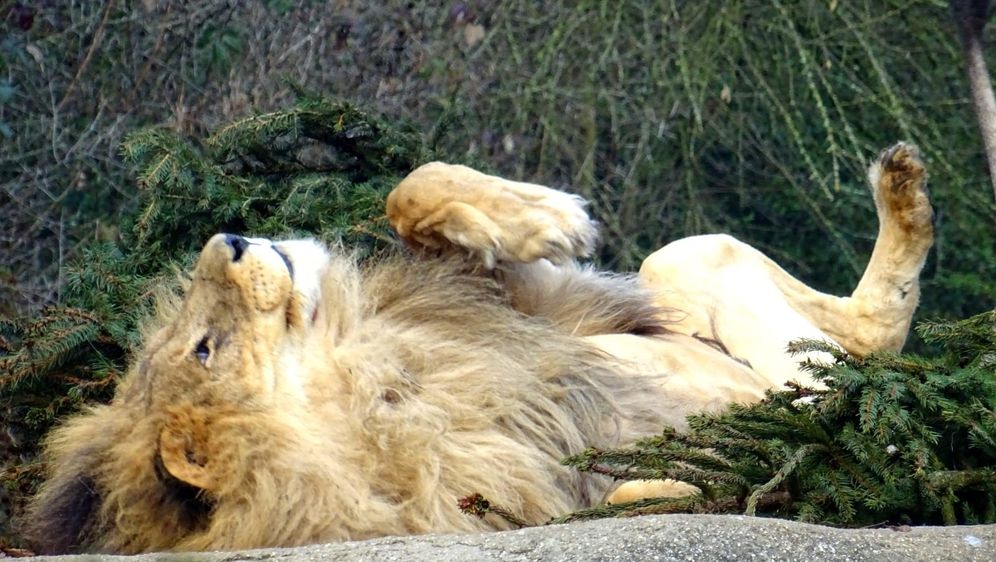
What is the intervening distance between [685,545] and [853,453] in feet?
1.69

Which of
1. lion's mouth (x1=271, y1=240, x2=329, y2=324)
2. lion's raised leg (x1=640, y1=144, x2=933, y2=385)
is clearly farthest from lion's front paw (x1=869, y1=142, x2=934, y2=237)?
lion's mouth (x1=271, y1=240, x2=329, y2=324)

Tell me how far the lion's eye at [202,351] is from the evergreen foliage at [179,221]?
52 cm

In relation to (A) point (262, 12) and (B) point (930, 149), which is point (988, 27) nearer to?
(B) point (930, 149)

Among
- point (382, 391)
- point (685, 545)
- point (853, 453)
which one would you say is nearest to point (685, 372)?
point (382, 391)

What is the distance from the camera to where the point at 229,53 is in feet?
20.8

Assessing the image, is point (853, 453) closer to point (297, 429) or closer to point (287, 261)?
point (297, 429)

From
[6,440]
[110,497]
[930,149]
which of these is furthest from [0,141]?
[930,149]

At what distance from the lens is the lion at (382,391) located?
283 centimetres

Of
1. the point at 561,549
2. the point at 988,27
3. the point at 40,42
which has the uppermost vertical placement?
the point at 988,27

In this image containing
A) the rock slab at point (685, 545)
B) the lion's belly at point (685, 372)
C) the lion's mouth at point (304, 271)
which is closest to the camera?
the rock slab at point (685, 545)

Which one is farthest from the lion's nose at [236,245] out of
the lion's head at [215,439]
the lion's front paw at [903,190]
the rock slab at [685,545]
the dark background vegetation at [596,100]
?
the dark background vegetation at [596,100]

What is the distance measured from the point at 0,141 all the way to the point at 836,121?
380 cm

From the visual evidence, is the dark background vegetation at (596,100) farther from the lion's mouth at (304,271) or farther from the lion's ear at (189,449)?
the lion's ear at (189,449)

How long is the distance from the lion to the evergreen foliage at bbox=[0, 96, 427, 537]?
288 millimetres
